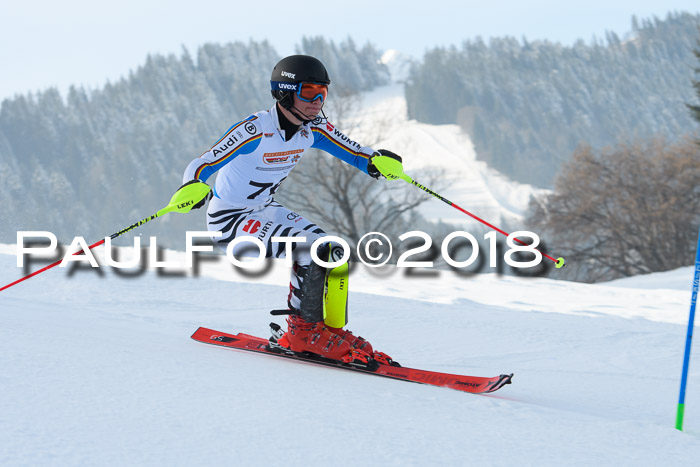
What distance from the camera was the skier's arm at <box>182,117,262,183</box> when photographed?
386 cm

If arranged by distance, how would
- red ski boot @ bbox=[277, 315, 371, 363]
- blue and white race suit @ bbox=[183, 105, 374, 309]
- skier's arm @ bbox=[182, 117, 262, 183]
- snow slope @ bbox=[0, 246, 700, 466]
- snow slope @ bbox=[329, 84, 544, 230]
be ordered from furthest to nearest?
1. snow slope @ bbox=[329, 84, 544, 230]
2. red ski boot @ bbox=[277, 315, 371, 363]
3. blue and white race suit @ bbox=[183, 105, 374, 309]
4. skier's arm @ bbox=[182, 117, 262, 183]
5. snow slope @ bbox=[0, 246, 700, 466]

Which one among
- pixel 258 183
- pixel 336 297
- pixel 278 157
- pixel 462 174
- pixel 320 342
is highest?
pixel 462 174

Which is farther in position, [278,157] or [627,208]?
[627,208]

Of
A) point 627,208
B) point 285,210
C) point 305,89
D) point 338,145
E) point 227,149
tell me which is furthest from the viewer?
point 627,208

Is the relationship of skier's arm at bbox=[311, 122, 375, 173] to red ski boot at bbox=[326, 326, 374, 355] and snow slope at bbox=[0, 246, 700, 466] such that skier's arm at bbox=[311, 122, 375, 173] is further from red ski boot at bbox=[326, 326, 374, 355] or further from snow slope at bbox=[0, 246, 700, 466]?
snow slope at bbox=[0, 246, 700, 466]

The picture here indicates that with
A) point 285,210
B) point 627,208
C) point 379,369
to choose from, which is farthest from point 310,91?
point 627,208

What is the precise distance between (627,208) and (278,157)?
34.1 meters

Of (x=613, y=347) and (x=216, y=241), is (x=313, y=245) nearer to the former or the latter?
(x=216, y=241)

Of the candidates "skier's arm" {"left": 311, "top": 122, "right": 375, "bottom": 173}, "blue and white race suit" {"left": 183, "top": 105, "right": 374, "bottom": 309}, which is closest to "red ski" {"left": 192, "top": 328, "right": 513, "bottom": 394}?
"blue and white race suit" {"left": 183, "top": 105, "right": 374, "bottom": 309}

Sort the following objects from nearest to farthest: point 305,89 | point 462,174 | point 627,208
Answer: point 305,89, point 627,208, point 462,174

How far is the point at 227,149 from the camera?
13.1 ft

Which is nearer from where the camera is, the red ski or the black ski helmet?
the red ski

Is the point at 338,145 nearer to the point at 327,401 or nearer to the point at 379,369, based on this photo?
the point at 379,369

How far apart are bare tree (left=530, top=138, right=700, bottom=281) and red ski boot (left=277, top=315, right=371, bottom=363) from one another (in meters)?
32.3
